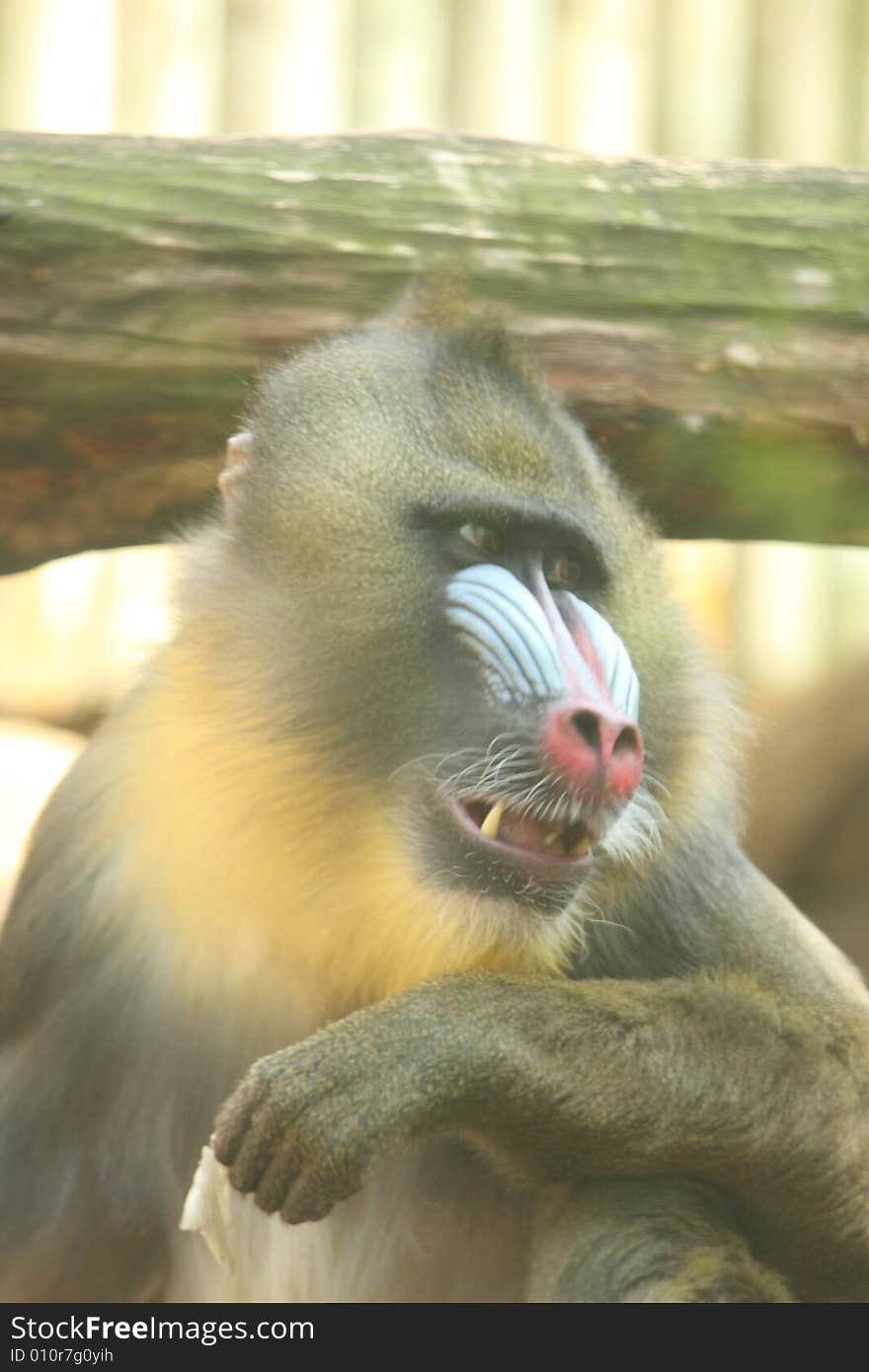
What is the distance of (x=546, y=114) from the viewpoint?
19.8 ft

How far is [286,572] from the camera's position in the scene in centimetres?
249

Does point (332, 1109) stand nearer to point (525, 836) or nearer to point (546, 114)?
point (525, 836)

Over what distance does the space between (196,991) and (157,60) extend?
385 centimetres

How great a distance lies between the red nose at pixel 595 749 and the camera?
2.16 metres

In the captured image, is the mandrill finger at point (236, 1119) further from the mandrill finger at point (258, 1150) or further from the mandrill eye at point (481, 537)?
the mandrill eye at point (481, 537)

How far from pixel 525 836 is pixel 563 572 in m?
0.38

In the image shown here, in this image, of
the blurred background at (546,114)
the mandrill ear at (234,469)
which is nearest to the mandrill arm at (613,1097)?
the mandrill ear at (234,469)

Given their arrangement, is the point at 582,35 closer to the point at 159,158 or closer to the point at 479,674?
the point at 159,158

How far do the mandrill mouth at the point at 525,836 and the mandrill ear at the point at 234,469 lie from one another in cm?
58

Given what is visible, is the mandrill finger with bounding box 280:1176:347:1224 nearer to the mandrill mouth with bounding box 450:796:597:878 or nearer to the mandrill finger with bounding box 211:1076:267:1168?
the mandrill finger with bounding box 211:1076:267:1168

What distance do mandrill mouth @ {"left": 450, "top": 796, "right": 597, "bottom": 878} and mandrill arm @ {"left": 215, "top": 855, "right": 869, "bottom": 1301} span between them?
0.61 feet

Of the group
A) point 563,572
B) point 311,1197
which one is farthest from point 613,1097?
point 563,572

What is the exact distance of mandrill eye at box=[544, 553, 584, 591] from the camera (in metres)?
2.47
